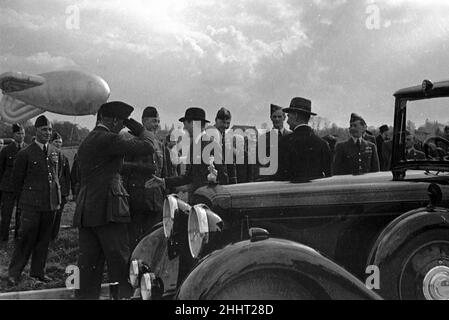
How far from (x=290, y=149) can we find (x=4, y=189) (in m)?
4.55

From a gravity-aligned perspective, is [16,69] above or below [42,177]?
above

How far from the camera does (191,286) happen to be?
2.05m

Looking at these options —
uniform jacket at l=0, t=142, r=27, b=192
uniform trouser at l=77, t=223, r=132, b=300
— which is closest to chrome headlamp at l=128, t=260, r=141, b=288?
uniform trouser at l=77, t=223, r=132, b=300

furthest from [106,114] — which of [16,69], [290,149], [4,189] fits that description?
[4,189]

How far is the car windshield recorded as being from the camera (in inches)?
104

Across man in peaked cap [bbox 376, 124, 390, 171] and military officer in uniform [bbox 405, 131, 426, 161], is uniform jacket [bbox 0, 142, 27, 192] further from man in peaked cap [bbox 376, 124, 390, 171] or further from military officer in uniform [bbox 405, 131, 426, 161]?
military officer in uniform [bbox 405, 131, 426, 161]

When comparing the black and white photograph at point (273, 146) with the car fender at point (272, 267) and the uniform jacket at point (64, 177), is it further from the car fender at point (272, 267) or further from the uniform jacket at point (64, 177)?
the uniform jacket at point (64, 177)

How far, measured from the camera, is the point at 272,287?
2080 mm

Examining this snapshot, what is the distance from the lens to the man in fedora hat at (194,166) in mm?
3209

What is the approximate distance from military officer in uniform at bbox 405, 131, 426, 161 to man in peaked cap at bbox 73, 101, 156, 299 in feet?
5.08

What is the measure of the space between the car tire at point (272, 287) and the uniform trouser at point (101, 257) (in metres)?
1.24

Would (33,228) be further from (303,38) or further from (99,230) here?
(303,38)

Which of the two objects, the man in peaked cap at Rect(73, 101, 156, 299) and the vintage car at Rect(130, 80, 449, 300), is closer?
the vintage car at Rect(130, 80, 449, 300)
